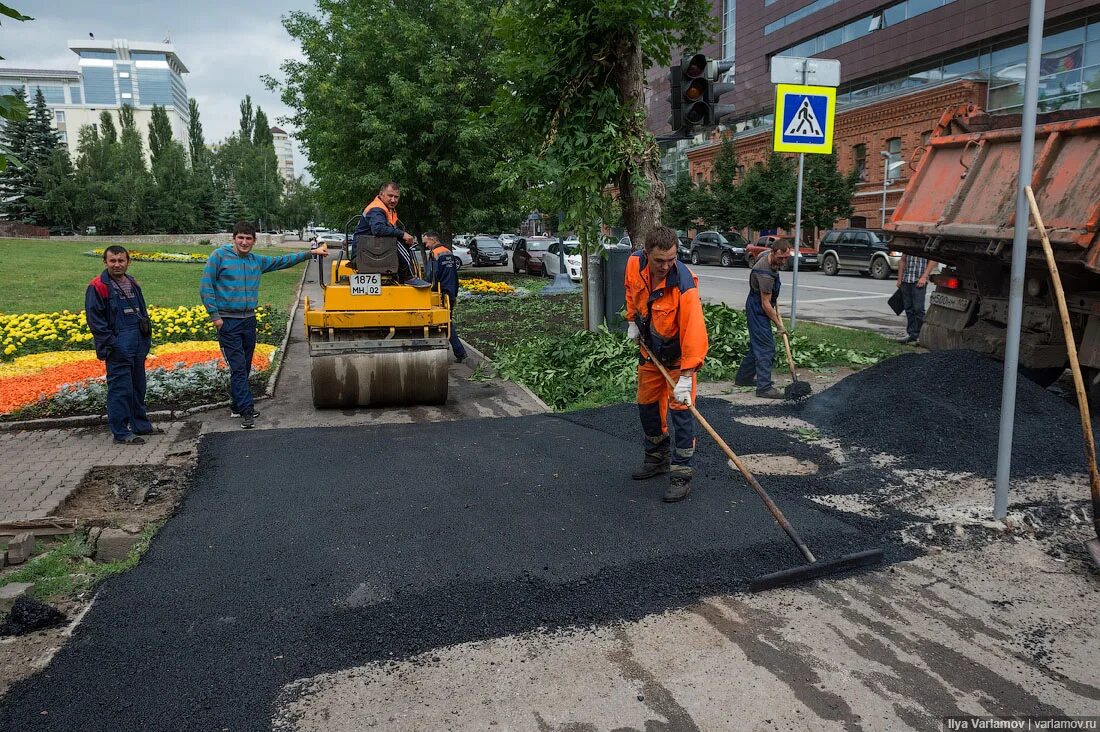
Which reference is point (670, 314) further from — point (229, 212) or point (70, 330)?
point (229, 212)

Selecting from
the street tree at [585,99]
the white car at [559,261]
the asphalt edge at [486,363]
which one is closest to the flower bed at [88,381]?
the asphalt edge at [486,363]

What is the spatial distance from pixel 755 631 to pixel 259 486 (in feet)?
12.4

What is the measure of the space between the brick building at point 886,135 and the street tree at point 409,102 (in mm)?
20410

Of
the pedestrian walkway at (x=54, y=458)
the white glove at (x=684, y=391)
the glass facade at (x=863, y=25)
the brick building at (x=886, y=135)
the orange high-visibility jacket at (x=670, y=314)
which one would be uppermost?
the glass facade at (x=863, y=25)

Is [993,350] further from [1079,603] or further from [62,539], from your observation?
[62,539]

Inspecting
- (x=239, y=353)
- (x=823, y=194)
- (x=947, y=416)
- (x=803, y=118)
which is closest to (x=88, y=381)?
(x=239, y=353)

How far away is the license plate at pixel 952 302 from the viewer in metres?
8.57

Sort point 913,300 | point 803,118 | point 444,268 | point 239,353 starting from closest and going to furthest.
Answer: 1. point 239,353
2. point 803,118
3. point 444,268
4. point 913,300

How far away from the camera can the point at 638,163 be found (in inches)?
388

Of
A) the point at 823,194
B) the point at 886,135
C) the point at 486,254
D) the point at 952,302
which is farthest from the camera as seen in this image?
the point at 886,135

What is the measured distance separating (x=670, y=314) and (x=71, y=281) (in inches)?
772

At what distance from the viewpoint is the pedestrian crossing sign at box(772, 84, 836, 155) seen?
413 inches

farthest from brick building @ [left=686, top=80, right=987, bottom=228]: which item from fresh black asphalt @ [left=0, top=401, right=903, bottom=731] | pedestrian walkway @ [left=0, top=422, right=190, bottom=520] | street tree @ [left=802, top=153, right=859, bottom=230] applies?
pedestrian walkway @ [left=0, top=422, right=190, bottom=520]

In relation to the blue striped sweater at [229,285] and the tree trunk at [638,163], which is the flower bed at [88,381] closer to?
the blue striped sweater at [229,285]
